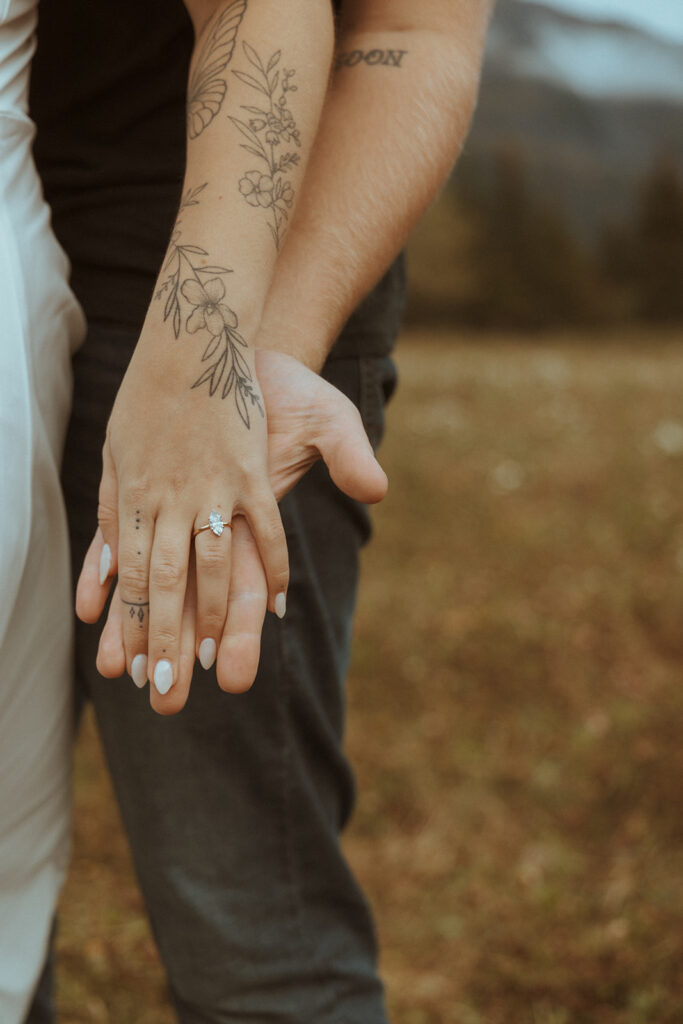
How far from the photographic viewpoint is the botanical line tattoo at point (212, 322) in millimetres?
822

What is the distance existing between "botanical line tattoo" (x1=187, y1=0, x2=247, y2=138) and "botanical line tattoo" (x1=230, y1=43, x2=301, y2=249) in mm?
21

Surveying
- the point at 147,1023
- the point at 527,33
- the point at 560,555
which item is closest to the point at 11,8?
the point at 147,1023

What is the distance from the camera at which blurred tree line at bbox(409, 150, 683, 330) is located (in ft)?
31.3

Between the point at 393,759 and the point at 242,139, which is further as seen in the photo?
the point at 393,759

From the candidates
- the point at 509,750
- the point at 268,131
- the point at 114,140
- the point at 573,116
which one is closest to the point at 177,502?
the point at 268,131

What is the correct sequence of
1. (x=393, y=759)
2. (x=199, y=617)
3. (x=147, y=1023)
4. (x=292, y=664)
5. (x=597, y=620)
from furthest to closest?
(x=597, y=620) < (x=393, y=759) < (x=147, y=1023) < (x=292, y=664) < (x=199, y=617)

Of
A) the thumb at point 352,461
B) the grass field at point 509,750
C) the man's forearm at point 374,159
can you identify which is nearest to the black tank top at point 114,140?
the man's forearm at point 374,159

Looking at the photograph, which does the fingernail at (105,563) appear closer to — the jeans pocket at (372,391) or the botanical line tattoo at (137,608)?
the botanical line tattoo at (137,608)

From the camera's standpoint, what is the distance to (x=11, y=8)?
893mm

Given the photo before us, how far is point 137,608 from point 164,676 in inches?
2.8

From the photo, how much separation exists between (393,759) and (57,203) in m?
2.15

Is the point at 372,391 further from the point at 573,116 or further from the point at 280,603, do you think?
the point at 573,116

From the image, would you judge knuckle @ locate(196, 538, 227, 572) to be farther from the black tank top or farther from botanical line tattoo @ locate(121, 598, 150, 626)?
the black tank top

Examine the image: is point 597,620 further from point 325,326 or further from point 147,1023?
point 325,326
